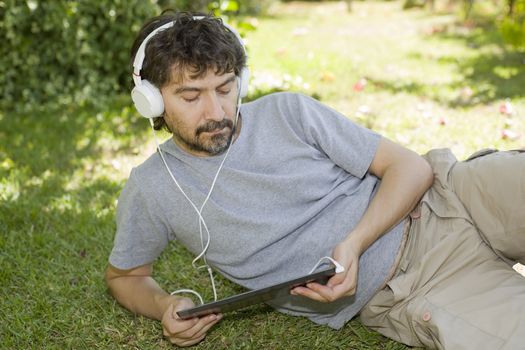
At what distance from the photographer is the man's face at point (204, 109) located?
2316 mm

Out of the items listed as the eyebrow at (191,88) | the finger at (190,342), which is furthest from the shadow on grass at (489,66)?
the finger at (190,342)

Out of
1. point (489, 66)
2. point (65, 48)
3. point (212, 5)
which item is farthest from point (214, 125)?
point (489, 66)

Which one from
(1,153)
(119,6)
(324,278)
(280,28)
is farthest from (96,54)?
(280,28)

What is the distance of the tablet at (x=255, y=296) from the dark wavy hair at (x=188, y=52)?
876 millimetres

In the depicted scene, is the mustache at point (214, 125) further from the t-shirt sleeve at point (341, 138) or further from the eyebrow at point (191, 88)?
the t-shirt sleeve at point (341, 138)

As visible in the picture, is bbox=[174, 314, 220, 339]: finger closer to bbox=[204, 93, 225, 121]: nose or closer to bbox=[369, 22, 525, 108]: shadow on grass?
bbox=[204, 93, 225, 121]: nose

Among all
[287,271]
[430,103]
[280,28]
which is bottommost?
[280,28]

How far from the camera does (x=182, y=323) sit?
2248 millimetres

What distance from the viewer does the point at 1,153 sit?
15.4 ft

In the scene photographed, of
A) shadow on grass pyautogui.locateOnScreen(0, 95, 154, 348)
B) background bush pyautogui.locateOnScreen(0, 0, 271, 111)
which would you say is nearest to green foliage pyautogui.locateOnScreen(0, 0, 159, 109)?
background bush pyautogui.locateOnScreen(0, 0, 271, 111)

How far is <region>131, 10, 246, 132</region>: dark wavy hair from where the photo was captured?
7.50ft

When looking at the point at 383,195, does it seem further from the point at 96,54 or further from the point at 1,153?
the point at 96,54

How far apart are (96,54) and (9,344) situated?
4.17 meters

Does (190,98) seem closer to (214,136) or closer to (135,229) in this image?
(214,136)
